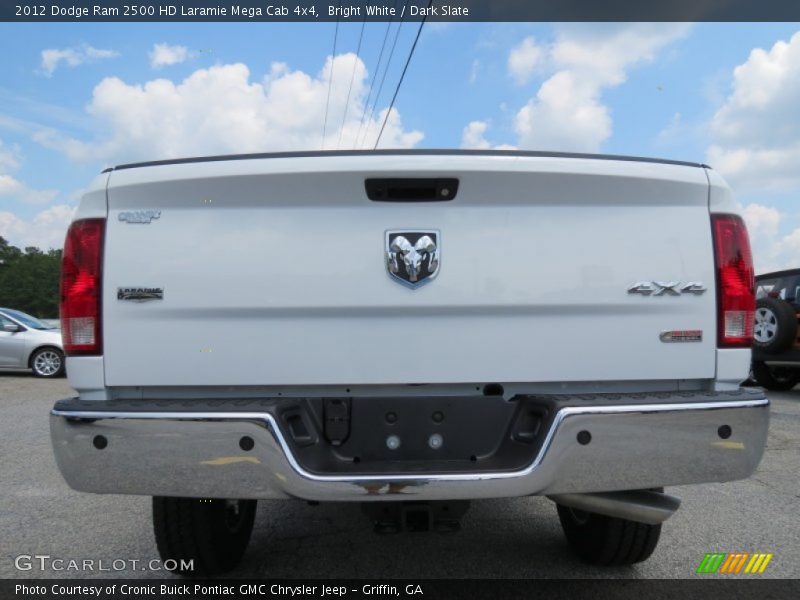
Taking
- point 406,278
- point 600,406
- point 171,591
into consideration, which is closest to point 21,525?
point 171,591

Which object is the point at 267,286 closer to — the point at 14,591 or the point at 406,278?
the point at 406,278

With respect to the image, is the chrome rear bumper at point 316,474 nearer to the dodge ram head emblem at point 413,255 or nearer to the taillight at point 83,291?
the taillight at point 83,291

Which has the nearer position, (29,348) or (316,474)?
(316,474)

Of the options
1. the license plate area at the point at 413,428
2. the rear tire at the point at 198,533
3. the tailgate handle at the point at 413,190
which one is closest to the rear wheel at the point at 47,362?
the rear tire at the point at 198,533

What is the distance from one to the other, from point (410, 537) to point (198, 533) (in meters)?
→ 1.25

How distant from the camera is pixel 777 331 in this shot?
8547 mm

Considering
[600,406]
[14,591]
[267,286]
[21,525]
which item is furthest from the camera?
[21,525]

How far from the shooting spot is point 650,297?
2.35 meters

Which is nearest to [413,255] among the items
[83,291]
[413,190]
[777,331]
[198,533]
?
[413,190]

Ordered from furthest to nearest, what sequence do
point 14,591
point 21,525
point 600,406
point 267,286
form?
1. point 21,525
2. point 14,591
3. point 267,286
4. point 600,406

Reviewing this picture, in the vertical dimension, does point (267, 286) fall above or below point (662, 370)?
above

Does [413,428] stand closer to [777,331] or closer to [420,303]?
[420,303]

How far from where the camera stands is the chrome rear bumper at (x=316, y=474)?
82.4 inches

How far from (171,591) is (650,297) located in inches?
89.5
